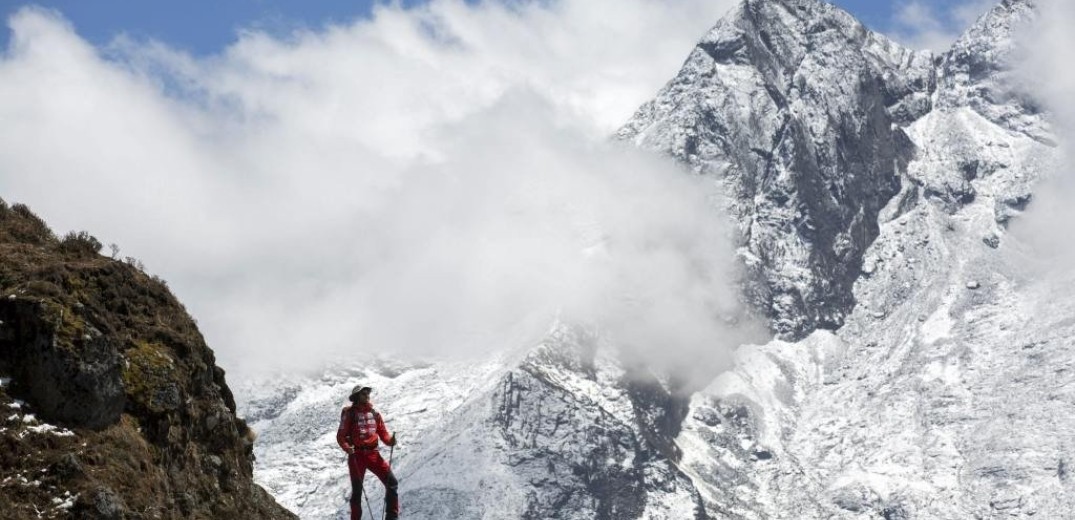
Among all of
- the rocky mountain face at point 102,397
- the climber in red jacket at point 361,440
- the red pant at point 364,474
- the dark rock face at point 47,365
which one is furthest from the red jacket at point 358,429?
the dark rock face at point 47,365

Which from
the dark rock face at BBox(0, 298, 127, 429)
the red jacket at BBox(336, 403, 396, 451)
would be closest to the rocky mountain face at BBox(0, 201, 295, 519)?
the dark rock face at BBox(0, 298, 127, 429)

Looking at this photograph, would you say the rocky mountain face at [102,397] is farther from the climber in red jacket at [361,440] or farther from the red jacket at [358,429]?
the red jacket at [358,429]

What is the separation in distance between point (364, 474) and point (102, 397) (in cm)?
794

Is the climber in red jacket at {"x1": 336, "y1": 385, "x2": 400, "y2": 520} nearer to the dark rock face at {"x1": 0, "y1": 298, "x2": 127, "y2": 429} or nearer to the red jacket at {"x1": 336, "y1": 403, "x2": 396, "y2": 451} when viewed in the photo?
the red jacket at {"x1": 336, "y1": 403, "x2": 396, "y2": 451}

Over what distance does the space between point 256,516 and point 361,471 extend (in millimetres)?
2712

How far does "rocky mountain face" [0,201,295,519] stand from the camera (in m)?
30.7

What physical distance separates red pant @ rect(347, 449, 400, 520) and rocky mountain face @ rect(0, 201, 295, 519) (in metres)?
1.98

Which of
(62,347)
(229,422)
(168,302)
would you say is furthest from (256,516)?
(62,347)

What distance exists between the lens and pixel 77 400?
3184 centimetres

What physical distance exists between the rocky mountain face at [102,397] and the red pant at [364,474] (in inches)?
78.1

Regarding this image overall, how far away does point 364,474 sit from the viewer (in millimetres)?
38531

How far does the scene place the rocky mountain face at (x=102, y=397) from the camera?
30688 millimetres

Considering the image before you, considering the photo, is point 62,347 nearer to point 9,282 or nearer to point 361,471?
point 9,282

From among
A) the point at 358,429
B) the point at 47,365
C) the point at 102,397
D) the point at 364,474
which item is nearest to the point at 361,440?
the point at 358,429
